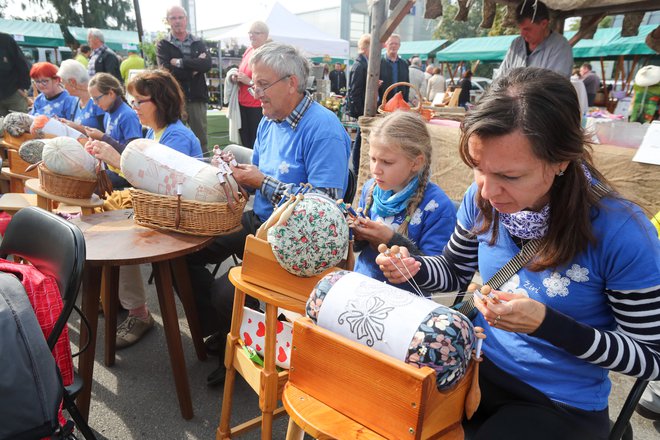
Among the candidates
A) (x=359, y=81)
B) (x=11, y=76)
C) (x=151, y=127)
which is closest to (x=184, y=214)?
(x=151, y=127)

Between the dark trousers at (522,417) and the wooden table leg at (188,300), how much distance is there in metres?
1.50

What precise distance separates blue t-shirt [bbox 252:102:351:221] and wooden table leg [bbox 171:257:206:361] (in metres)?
0.50

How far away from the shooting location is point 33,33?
18.9m

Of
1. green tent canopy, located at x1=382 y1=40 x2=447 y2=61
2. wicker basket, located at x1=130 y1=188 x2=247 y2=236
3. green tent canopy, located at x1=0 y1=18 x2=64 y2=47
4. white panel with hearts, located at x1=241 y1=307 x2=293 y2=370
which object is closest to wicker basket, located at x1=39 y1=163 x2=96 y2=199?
wicker basket, located at x1=130 y1=188 x2=247 y2=236

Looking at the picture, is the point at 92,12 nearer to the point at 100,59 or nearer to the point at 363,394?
the point at 100,59

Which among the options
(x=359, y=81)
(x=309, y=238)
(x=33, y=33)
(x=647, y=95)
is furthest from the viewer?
(x=33, y=33)

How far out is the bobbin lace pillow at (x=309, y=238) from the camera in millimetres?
1326

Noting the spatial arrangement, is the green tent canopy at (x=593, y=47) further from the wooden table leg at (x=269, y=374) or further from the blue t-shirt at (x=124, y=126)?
the wooden table leg at (x=269, y=374)

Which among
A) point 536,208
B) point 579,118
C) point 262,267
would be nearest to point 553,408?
point 536,208

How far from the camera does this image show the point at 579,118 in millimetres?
1069

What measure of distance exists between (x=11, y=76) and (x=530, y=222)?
24.0 ft

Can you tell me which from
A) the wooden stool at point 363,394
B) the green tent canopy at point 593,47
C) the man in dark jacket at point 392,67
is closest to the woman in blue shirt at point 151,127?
the wooden stool at point 363,394

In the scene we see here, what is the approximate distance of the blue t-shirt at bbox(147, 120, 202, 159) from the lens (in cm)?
260

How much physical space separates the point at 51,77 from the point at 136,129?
1.99 metres
